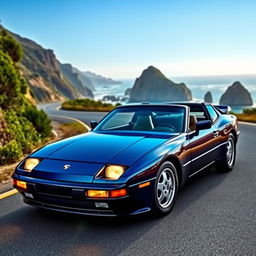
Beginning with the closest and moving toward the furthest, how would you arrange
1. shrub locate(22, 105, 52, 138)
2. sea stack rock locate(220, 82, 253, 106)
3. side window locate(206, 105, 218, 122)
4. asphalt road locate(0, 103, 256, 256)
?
Answer: asphalt road locate(0, 103, 256, 256)
side window locate(206, 105, 218, 122)
shrub locate(22, 105, 52, 138)
sea stack rock locate(220, 82, 253, 106)

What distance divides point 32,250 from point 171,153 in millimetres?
1875

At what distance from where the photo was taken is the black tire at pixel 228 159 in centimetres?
599

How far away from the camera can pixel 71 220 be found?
3.88m

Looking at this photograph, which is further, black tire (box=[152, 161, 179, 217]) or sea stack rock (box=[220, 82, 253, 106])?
sea stack rock (box=[220, 82, 253, 106])

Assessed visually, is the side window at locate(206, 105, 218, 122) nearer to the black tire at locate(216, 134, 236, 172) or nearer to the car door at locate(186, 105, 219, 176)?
the car door at locate(186, 105, 219, 176)

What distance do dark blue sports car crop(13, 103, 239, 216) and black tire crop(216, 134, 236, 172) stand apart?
90 centimetres

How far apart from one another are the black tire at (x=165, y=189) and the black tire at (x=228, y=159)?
195 centimetres

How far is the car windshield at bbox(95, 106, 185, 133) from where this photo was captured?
193 inches

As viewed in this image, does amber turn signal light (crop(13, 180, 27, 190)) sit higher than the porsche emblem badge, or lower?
lower

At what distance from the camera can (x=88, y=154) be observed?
152 inches

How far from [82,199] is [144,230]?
2.42 feet

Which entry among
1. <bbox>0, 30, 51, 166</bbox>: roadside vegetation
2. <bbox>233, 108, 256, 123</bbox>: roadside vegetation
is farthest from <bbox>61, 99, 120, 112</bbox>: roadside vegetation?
<bbox>0, 30, 51, 166</bbox>: roadside vegetation

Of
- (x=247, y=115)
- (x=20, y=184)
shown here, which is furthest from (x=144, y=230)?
(x=247, y=115)

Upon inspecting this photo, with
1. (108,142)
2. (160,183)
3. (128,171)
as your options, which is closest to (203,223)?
(160,183)
